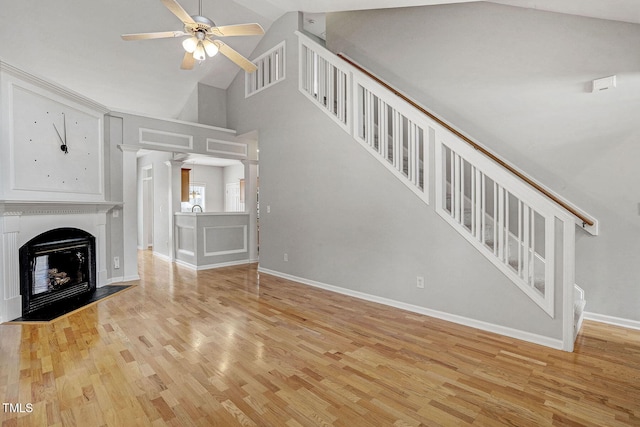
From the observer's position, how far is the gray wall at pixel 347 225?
2.94 meters

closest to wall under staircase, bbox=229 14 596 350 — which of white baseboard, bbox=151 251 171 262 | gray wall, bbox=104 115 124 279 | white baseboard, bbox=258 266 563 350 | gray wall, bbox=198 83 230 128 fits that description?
white baseboard, bbox=258 266 563 350

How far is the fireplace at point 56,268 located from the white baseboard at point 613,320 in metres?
6.00

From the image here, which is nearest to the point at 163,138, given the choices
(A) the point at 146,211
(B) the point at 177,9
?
(B) the point at 177,9

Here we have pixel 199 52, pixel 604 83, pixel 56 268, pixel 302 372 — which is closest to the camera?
pixel 302 372

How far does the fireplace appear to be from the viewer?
3375 mm

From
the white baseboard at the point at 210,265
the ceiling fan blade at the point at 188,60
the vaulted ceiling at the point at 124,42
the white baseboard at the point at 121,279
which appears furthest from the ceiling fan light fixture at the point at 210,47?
the white baseboard at the point at 210,265

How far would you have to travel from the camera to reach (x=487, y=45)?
3.77 m

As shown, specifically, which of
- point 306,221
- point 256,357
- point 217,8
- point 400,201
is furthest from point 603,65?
point 217,8

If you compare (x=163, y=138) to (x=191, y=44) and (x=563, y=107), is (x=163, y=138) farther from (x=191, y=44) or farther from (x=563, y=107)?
(x=563, y=107)

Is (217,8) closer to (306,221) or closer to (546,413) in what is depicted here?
(306,221)

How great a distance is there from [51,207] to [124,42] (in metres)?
2.85

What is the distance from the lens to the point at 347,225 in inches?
160

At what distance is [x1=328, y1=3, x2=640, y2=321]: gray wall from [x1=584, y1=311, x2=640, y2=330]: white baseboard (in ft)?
0.20

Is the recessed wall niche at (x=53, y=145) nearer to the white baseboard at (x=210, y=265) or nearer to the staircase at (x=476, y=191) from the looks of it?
the white baseboard at (x=210, y=265)
